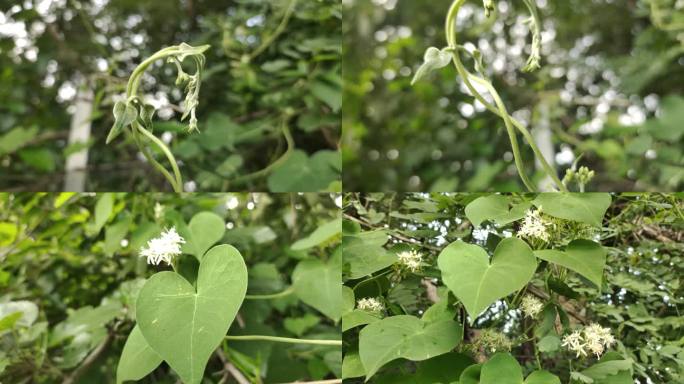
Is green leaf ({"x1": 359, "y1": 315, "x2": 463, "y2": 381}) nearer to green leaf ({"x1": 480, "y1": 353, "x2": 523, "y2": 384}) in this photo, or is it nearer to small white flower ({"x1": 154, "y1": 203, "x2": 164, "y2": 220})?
green leaf ({"x1": 480, "y1": 353, "x2": 523, "y2": 384})

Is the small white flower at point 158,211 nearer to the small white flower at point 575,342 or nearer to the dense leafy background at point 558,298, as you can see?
the dense leafy background at point 558,298

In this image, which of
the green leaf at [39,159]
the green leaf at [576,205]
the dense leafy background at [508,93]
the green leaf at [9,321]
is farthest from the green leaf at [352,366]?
the green leaf at [39,159]

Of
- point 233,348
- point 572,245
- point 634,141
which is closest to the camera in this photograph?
point 572,245

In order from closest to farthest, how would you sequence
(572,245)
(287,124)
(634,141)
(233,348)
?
(572,245) < (233,348) < (287,124) < (634,141)

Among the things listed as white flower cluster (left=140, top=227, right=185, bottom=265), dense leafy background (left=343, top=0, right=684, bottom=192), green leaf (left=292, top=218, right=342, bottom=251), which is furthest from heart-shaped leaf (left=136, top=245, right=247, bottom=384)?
dense leafy background (left=343, top=0, right=684, bottom=192)

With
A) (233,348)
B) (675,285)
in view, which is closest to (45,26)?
(233,348)

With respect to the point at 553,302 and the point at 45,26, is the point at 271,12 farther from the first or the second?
the point at 553,302
